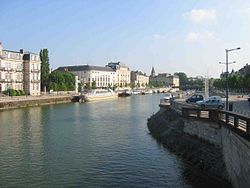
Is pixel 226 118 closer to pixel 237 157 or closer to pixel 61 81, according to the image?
pixel 237 157

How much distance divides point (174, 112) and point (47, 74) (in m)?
92.7

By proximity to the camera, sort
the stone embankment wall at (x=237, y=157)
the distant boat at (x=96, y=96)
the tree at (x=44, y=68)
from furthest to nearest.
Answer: the distant boat at (x=96, y=96) → the tree at (x=44, y=68) → the stone embankment wall at (x=237, y=157)

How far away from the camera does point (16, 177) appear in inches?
945

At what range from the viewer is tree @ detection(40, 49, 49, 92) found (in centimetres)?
12188

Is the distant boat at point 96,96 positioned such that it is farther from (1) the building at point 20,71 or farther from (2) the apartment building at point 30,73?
(2) the apartment building at point 30,73

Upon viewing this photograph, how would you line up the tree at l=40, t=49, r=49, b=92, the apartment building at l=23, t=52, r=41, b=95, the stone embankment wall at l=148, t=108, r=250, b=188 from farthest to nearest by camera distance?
the tree at l=40, t=49, r=49, b=92
the apartment building at l=23, t=52, r=41, b=95
the stone embankment wall at l=148, t=108, r=250, b=188

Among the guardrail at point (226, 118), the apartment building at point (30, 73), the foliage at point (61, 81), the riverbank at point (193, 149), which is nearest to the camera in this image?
the guardrail at point (226, 118)

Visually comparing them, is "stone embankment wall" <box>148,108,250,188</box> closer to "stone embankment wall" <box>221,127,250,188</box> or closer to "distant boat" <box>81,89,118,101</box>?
"stone embankment wall" <box>221,127,250,188</box>

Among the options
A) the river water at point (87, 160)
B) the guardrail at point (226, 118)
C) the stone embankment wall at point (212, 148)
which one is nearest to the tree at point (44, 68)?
the river water at point (87, 160)

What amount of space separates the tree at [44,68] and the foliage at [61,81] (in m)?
2.04

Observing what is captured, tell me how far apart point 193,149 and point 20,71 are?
9524 centimetres

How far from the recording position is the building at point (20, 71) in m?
106

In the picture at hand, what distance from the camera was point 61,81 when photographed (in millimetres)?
134250

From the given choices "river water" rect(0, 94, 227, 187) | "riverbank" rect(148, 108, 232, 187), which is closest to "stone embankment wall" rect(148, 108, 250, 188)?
"riverbank" rect(148, 108, 232, 187)
